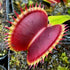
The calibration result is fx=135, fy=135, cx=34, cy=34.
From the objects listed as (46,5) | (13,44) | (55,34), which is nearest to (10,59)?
(13,44)

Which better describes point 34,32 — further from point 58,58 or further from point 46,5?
point 46,5
